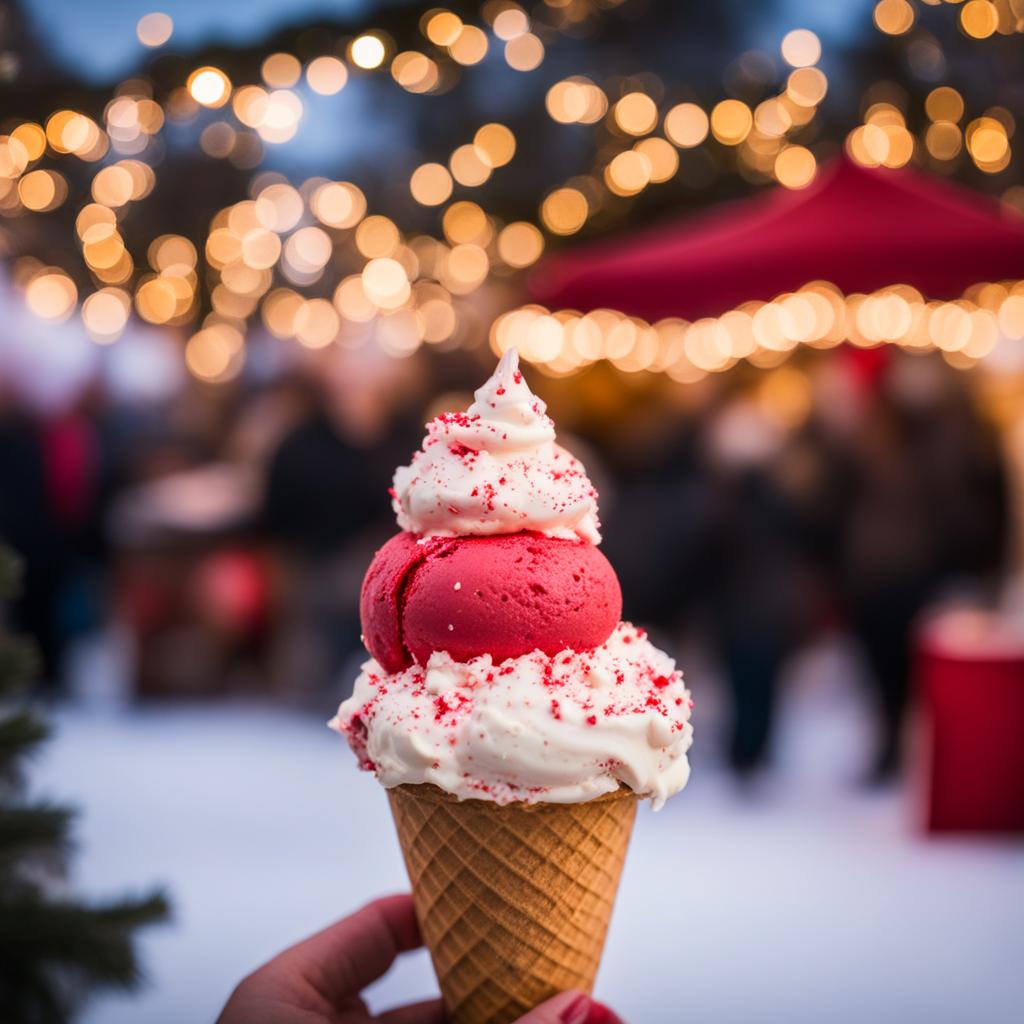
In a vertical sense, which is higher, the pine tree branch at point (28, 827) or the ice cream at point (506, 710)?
the ice cream at point (506, 710)

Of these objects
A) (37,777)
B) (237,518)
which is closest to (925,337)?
(237,518)

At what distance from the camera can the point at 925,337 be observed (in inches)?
361

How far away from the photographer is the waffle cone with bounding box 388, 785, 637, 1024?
6.00 ft

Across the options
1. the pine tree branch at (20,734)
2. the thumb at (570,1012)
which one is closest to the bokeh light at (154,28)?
the pine tree branch at (20,734)

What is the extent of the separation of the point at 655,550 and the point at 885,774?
1449 mm

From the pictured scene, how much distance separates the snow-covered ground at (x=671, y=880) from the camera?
3408 mm

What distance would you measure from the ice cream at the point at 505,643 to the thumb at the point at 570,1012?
0.99 feet

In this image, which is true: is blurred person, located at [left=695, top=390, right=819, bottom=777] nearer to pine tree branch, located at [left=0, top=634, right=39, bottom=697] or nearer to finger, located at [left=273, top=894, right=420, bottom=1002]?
finger, located at [left=273, top=894, right=420, bottom=1002]

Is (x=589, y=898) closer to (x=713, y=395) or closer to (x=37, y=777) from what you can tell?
(x=37, y=777)

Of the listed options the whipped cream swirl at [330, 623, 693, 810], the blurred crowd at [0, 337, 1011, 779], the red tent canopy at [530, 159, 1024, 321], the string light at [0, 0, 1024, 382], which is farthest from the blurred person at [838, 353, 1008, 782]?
the whipped cream swirl at [330, 623, 693, 810]

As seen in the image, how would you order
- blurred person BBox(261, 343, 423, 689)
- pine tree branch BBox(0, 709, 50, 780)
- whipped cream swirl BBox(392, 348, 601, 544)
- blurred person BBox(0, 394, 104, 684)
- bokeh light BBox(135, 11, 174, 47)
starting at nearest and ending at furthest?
1. whipped cream swirl BBox(392, 348, 601, 544)
2. pine tree branch BBox(0, 709, 50, 780)
3. bokeh light BBox(135, 11, 174, 47)
4. blurred person BBox(261, 343, 423, 689)
5. blurred person BBox(0, 394, 104, 684)

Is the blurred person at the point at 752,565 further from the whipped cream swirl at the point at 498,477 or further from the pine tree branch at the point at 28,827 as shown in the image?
the pine tree branch at the point at 28,827

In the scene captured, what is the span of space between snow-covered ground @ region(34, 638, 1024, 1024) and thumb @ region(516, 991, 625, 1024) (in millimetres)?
1403

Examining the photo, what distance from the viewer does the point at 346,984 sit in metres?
1.85
